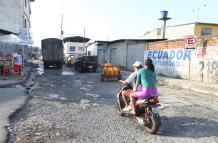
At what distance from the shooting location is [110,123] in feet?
26.8

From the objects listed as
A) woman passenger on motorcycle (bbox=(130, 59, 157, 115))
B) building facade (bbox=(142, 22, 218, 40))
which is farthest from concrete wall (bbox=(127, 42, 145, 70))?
woman passenger on motorcycle (bbox=(130, 59, 157, 115))

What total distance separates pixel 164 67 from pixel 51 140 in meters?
17.4

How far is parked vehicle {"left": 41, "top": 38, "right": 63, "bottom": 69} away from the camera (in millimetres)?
36031

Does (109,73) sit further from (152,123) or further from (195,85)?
(152,123)

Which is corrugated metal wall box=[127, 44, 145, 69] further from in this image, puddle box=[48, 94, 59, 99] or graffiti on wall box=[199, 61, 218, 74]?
puddle box=[48, 94, 59, 99]

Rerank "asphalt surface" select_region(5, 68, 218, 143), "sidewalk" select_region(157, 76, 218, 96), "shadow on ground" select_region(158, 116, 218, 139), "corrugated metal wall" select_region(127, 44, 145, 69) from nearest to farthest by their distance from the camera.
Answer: "asphalt surface" select_region(5, 68, 218, 143) < "shadow on ground" select_region(158, 116, 218, 139) < "sidewalk" select_region(157, 76, 218, 96) < "corrugated metal wall" select_region(127, 44, 145, 69)

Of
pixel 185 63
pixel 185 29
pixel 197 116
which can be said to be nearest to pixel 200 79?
pixel 185 63

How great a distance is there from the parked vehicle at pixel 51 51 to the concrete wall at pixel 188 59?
14.6m

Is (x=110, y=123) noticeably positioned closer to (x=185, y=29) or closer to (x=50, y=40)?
(x=50, y=40)

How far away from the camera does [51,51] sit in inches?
→ 1427

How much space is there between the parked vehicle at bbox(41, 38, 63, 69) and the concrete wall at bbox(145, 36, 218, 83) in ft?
47.8

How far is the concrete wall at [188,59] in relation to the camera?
55.6 feet

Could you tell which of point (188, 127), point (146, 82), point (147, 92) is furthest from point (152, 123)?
point (188, 127)

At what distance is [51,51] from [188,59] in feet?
67.8
